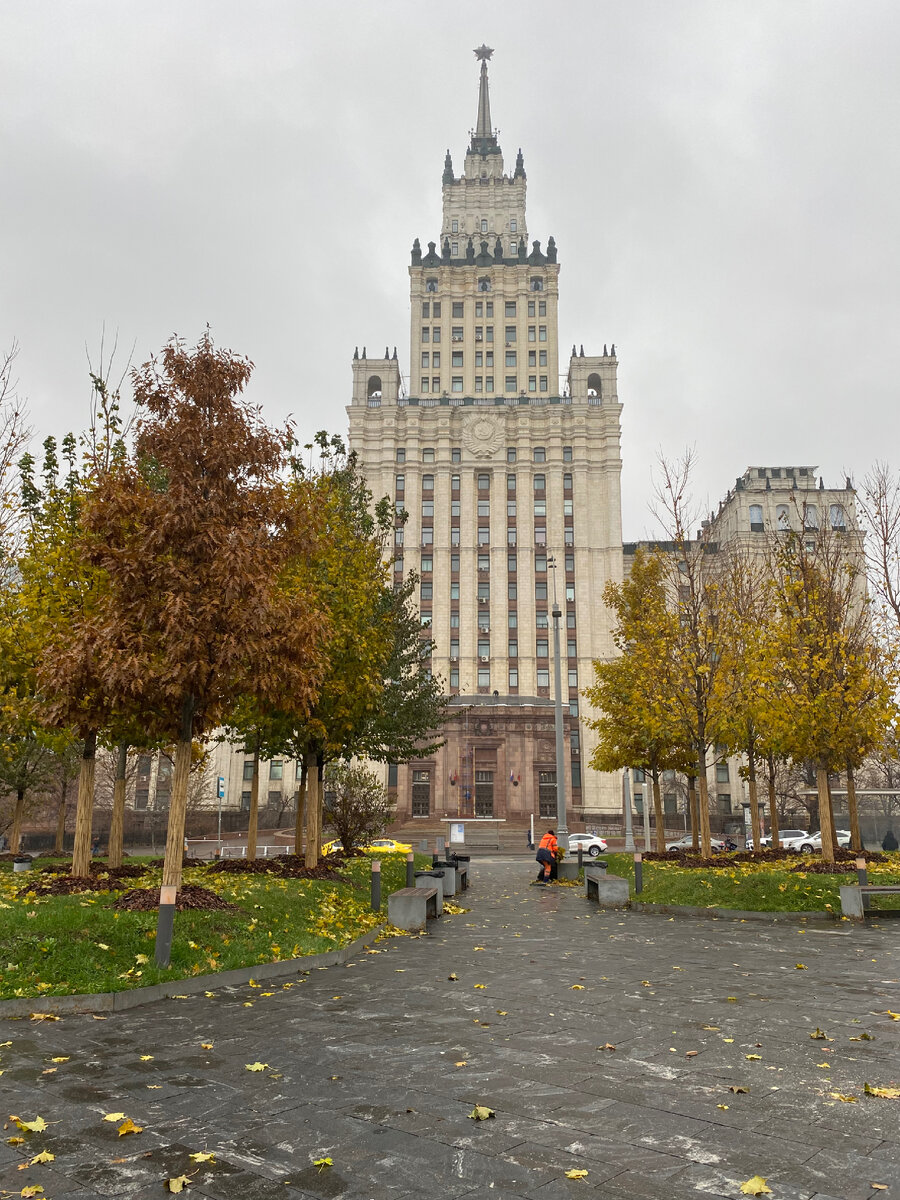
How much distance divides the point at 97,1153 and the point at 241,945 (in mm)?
6122

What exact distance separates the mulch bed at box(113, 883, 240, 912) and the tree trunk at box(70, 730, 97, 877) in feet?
7.34

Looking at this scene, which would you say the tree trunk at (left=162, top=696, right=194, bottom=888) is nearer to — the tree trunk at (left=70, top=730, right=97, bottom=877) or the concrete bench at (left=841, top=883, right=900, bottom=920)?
the tree trunk at (left=70, top=730, right=97, bottom=877)

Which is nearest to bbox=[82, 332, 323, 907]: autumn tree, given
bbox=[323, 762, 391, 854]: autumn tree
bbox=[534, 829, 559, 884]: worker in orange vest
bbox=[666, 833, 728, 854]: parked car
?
bbox=[323, 762, 391, 854]: autumn tree

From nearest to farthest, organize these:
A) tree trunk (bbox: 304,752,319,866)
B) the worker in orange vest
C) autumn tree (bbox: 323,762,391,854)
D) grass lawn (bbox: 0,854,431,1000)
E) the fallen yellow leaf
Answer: the fallen yellow leaf, grass lawn (bbox: 0,854,431,1000), tree trunk (bbox: 304,752,319,866), autumn tree (bbox: 323,762,391,854), the worker in orange vest

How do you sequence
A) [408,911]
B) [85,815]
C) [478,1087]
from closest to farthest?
[478,1087] < [85,815] < [408,911]

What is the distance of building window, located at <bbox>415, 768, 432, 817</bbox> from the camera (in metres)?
72.0

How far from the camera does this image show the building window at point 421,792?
236 feet

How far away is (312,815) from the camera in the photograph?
63.5ft

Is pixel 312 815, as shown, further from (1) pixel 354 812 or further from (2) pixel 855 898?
(2) pixel 855 898

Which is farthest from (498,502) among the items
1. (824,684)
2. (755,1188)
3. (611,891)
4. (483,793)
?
(755,1188)

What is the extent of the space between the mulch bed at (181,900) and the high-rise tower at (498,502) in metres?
56.7

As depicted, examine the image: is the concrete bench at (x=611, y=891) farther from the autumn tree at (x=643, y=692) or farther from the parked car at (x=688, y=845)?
the parked car at (x=688, y=845)

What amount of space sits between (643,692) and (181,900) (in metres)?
17.4

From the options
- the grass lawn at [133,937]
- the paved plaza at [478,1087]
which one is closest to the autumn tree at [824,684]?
the paved plaza at [478,1087]
